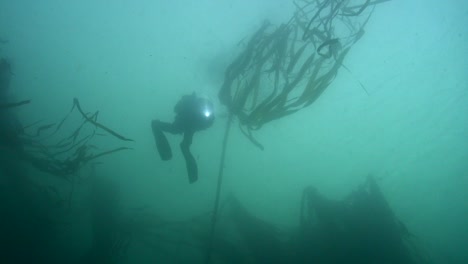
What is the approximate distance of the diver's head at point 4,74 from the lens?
3.86m

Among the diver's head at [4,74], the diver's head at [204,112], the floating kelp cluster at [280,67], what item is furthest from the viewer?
the diver's head at [4,74]

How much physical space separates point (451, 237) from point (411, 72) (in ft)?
44.1

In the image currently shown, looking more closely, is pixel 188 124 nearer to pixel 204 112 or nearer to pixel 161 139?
pixel 204 112

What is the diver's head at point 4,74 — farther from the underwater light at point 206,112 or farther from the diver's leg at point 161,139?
the underwater light at point 206,112

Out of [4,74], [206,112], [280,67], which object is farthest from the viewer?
[4,74]

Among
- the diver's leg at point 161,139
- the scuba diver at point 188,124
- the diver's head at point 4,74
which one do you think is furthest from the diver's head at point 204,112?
the diver's head at point 4,74

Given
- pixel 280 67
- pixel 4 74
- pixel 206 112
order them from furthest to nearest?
1. pixel 4 74
2. pixel 206 112
3. pixel 280 67

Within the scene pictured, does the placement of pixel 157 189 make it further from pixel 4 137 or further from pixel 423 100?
pixel 423 100

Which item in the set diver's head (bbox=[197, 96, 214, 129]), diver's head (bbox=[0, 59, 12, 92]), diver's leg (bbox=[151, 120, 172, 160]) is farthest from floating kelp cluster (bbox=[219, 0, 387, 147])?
diver's head (bbox=[0, 59, 12, 92])

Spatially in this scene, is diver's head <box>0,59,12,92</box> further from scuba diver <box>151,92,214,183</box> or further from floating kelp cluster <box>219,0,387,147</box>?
floating kelp cluster <box>219,0,387,147</box>

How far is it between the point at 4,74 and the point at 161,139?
9.05 feet

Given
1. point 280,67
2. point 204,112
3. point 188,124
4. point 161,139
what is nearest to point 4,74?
point 161,139

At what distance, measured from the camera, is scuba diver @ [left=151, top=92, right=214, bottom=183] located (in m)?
3.14

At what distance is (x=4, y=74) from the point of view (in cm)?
388
